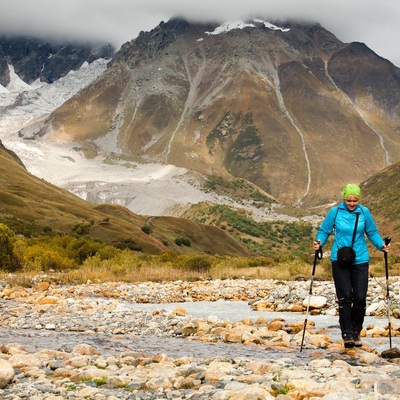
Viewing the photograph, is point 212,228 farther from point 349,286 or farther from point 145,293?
point 349,286

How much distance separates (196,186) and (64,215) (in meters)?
117

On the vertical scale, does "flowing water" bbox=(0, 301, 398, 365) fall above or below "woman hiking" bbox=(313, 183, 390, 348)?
below

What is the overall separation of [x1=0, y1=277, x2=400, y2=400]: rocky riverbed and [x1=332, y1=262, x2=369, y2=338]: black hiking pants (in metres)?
0.54

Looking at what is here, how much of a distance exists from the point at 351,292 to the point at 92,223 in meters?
70.3

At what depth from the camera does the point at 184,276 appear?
3481cm

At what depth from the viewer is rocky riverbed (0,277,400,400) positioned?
7.12 m

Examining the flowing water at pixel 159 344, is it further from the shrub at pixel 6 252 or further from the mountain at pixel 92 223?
the mountain at pixel 92 223

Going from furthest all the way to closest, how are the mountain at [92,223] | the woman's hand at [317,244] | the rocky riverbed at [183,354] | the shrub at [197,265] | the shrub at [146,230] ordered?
the shrub at [146,230] < the mountain at [92,223] < the shrub at [197,265] < the woman's hand at [317,244] < the rocky riverbed at [183,354]

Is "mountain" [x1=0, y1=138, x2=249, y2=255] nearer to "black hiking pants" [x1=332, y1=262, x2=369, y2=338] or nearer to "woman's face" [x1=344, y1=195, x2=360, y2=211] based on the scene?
"black hiking pants" [x1=332, y1=262, x2=369, y2=338]

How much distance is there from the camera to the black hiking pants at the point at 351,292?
10.9 m

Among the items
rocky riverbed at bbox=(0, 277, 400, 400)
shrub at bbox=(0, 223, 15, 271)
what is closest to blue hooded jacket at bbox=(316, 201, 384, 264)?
rocky riverbed at bbox=(0, 277, 400, 400)

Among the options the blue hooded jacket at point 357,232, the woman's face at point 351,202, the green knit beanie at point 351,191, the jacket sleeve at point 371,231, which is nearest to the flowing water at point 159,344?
the blue hooded jacket at point 357,232

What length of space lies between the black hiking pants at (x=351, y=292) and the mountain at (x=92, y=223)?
5738 centimetres

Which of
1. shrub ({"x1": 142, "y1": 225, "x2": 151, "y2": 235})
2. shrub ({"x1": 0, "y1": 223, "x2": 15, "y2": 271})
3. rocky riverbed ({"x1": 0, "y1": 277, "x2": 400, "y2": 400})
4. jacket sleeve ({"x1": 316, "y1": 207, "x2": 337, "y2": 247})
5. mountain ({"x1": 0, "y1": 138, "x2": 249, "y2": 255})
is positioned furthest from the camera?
shrub ({"x1": 142, "y1": 225, "x2": 151, "y2": 235})
